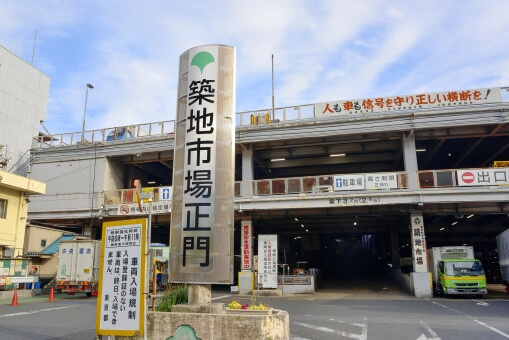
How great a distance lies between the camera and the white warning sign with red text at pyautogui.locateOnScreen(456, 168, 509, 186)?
903 inches

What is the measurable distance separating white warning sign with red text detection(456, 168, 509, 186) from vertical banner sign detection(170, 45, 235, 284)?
18.1 m

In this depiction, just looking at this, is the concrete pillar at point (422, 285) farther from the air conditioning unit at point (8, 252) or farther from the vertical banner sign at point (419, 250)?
the air conditioning unit at point (8, 252)

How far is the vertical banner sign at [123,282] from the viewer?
7.51 meters

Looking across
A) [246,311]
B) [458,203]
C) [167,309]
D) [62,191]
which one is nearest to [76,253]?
[62,191]

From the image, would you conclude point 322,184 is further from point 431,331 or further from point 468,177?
point 431,331

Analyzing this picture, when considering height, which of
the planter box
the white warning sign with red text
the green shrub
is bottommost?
the planter box

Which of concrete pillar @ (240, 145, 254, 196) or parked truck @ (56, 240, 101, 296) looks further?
concrete pillar @ (240, 145, 254, 196)

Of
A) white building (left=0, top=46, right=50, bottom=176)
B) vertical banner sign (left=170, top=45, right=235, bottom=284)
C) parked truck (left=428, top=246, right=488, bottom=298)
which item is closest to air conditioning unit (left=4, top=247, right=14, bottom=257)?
white building (left=0, top=46, right=50, bottom=176)

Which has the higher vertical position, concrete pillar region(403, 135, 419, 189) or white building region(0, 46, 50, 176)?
white building region(0, 46, 50, 176)

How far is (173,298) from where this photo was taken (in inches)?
386

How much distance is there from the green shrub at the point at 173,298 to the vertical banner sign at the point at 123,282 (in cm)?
196

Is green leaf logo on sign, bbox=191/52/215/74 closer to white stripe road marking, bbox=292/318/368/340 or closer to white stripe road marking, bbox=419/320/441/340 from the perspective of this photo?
white stripe road marking, bbox=292/318/368/340

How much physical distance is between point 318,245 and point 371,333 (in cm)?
3739

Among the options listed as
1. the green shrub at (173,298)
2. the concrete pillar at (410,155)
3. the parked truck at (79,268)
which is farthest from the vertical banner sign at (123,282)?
the concrete pillar at (410,155)
